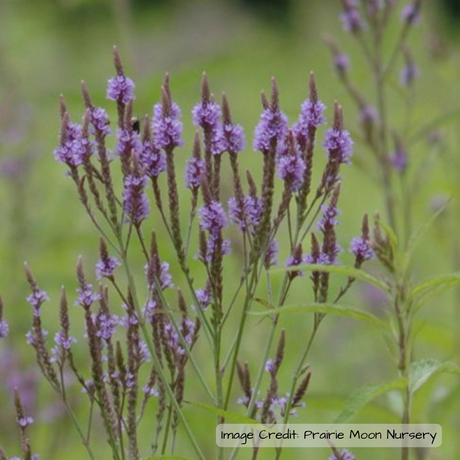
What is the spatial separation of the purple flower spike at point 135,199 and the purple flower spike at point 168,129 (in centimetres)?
5

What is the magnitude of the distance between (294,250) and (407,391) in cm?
22

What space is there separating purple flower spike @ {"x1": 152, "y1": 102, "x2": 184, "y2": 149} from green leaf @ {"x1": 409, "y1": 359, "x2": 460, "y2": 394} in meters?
0.40

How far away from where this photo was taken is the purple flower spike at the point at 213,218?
144 cm

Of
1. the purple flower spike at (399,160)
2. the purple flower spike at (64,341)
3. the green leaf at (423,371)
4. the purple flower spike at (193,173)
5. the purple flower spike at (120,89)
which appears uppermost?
the purple flower spike at (399,160)

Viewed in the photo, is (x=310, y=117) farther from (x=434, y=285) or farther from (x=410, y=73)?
(x=410, y=73)

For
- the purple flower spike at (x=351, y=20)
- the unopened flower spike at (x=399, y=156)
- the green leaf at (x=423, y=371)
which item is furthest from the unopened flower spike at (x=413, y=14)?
the green leaf at (x=423, y=371)

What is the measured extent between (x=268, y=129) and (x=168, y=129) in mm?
123

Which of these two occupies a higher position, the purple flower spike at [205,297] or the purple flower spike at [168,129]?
the purple flower spike at [168,129]

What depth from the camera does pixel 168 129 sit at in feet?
4.79

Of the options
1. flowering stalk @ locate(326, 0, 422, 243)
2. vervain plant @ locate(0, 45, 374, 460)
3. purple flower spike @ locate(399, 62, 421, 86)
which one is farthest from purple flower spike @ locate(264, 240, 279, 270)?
purple flower spike @ locate(399, 62, 421, 86)

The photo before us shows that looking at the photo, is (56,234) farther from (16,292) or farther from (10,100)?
(10,100)

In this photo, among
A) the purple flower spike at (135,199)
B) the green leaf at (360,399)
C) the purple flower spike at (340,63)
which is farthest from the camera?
the purple flower spike at (340,63)

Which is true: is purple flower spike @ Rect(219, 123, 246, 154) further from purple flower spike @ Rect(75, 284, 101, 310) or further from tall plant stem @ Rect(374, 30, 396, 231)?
tall plant stem @ Rect(374, 30, 396, 231)

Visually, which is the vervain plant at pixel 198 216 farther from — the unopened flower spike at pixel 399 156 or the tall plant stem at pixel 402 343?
the unopened flower spike at pixel 399 156
